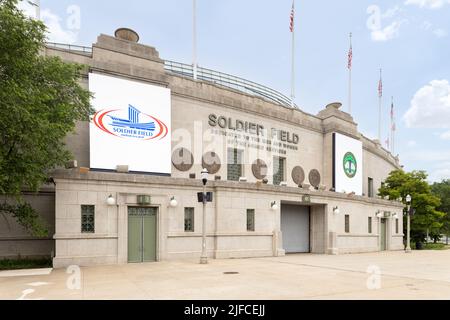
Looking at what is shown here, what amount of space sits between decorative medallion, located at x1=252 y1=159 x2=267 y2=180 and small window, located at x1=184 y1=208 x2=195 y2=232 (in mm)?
9680

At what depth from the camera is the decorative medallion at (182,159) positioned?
2575 centimetres

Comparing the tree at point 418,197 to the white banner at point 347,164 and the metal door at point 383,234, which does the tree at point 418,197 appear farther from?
the metal door at point 383,234

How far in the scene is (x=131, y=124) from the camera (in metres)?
23.1

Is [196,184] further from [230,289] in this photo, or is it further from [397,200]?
[397,200]

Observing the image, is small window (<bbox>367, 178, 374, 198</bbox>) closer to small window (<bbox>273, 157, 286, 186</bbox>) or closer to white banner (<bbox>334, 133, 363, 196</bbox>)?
white banner (<bbox>334, 133, 363, 196</bbox>)

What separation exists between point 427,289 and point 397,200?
28407 millimetres

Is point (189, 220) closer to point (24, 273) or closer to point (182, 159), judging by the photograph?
point (182, 159)

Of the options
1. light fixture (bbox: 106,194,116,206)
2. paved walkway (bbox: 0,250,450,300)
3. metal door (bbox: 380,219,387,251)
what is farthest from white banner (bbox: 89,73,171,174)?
metal door (bbox: 380,219,387,251)

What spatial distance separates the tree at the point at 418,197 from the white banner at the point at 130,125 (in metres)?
27.9

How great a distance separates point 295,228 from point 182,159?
9.99m

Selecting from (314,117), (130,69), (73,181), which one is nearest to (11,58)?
(73,181)

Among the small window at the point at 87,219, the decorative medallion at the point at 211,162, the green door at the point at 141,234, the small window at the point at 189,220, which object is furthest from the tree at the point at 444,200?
the small window at the point at 87,219

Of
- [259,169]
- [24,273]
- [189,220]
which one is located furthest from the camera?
[259,169]

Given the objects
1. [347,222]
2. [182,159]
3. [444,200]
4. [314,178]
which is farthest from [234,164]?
[444,200]
